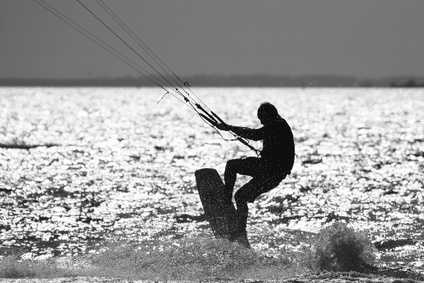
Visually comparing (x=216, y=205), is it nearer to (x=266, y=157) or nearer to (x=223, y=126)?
(x=266, y=157)

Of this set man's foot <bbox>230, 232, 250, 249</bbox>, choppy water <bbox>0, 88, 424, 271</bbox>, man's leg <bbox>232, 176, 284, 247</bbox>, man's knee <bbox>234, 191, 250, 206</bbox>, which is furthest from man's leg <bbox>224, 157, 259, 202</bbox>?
choppy water <bbox>0, 88, 424, 271</bbox>

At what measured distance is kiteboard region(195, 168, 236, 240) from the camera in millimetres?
14297

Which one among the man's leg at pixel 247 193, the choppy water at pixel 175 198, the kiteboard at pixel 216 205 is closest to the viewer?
the man's leg at pixel 247 193

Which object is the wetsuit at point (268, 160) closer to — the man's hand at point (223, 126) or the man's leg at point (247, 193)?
the man's leg at point (247, 193)

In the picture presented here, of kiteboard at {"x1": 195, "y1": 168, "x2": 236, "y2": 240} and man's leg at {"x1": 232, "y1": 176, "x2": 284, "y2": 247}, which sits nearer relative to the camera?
man's leg at {"x1": 232, "y1": 176, "x2": 284, "y2": 247}

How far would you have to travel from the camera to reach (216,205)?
47.8ft

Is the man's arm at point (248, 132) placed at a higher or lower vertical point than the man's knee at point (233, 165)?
higher

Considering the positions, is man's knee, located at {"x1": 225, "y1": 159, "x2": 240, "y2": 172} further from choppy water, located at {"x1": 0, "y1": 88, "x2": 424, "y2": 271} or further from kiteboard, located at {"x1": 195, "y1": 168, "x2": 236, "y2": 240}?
choppy water, located at {"x1": 0, "y1": 88, "x2": 424, "y2": 271}

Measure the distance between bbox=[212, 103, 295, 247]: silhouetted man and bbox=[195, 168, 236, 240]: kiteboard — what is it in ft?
2.07

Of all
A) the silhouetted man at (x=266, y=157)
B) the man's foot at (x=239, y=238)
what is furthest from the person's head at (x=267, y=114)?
the man's foot at (x=239, y=238)

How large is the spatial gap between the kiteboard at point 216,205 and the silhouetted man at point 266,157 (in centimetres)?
63

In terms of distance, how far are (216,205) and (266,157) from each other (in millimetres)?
1658

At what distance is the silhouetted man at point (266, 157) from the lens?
13.3 meters

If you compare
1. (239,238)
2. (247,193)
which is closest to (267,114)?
(247,193)
